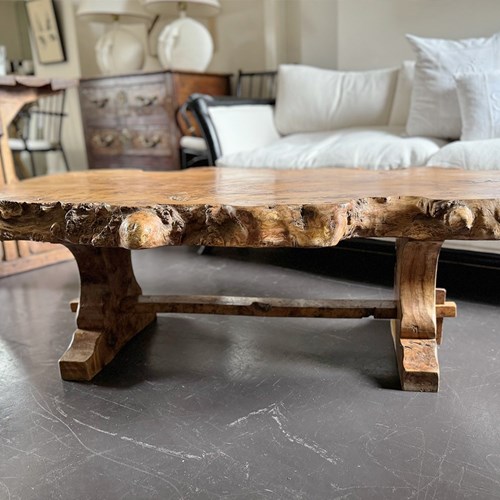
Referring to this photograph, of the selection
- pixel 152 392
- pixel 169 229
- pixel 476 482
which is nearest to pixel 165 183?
pixel 169 229

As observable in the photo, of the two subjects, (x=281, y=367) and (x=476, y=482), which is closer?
(x=476, y=482)

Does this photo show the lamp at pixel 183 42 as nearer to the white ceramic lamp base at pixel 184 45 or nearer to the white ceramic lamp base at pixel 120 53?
the white ceramic lamp base at pixel 184 45

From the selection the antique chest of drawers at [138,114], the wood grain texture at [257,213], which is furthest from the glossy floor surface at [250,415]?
the antique chest of drawers at [138,114]

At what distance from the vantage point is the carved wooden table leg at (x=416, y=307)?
1163mm

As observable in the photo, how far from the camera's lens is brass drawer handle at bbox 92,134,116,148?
3018 mm

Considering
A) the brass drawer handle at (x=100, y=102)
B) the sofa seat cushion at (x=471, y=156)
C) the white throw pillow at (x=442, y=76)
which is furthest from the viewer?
the brass drawer handle at (x=100, y=102)

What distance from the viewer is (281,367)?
4.22 ft

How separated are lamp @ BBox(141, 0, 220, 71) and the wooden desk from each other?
2.42ft

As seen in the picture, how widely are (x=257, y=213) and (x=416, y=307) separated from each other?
21.6 inches

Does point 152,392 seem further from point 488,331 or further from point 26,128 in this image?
point 26,128

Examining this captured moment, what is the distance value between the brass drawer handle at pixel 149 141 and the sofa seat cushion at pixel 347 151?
2.00 feet

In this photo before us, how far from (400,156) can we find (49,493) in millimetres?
1551

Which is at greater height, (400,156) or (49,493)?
(400,156)

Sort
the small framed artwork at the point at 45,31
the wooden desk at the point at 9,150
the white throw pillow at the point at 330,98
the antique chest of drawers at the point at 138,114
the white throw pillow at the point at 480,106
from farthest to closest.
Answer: the small framed artwork at the point at 45,31, the antique chest of drawers at the point at 138,114, the white throw pillow at the point at 330,98, the wooden desk at the point at 9,150, the white throw pillow at the point at 480,106
